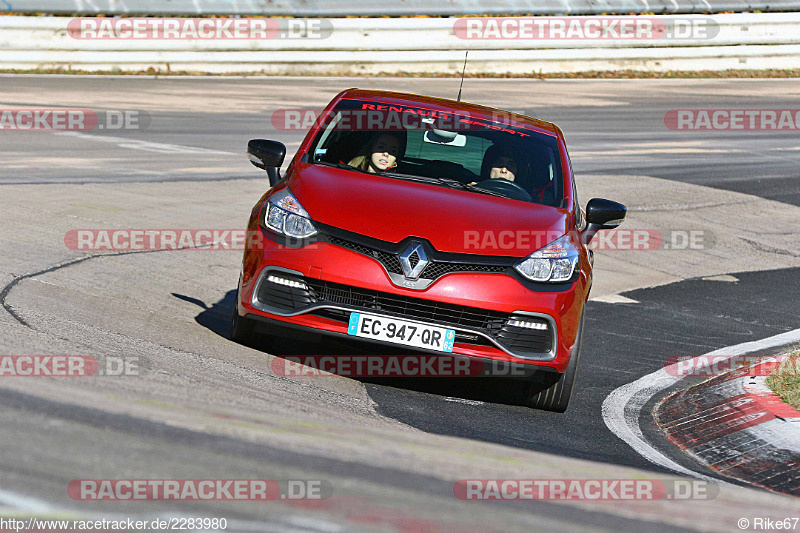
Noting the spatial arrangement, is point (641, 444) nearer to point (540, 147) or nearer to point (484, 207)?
point (484, 207)

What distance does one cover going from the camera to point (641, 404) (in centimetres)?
703

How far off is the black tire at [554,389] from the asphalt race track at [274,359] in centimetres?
8

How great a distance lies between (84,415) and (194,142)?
13.6 m

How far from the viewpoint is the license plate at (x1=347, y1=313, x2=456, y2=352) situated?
19.6 ft

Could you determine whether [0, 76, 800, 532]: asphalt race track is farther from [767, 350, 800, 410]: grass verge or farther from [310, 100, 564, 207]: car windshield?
[310, 100, 564, 207]: car windshield

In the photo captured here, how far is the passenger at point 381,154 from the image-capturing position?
7234mm

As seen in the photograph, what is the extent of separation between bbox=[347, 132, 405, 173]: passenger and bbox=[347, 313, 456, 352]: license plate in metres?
1.52

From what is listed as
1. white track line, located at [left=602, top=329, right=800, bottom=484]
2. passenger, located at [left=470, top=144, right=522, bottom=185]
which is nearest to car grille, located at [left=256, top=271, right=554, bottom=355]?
white track line, located at [left=602, top=329, right=800, bottom=484]

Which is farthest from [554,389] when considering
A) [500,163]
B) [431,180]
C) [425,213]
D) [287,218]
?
[287,218]

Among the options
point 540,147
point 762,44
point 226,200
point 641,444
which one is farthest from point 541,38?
point 641,444

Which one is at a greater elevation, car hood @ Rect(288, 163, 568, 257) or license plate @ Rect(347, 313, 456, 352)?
car hood @ Rect(288, 163, 568, 257)

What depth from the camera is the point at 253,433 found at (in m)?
4.42

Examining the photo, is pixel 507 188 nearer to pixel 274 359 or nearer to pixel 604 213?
pixel 604 213

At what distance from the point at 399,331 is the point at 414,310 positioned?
0.48ft
